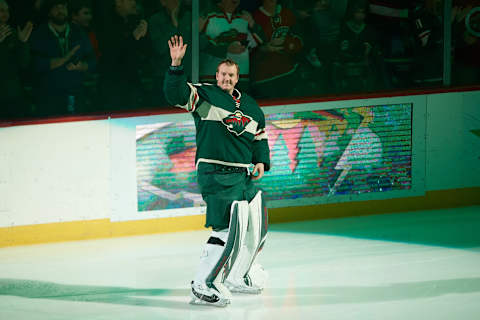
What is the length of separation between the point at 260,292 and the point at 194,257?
1.05 meters

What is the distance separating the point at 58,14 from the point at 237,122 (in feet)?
8.43

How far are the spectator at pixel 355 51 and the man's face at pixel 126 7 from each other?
6.58 ft

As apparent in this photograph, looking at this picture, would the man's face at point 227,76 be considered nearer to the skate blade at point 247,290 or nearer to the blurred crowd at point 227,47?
the skate blade at point 247,290

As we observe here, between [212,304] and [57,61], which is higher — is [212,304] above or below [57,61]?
below

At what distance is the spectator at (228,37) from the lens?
784 cm

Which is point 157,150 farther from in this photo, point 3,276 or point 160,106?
point 3,276

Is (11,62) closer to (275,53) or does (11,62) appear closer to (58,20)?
(58,20)

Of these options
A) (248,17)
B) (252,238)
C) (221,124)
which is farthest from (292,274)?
(248,17)

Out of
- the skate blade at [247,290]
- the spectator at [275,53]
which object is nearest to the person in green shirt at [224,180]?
the skate blade at [247,290]

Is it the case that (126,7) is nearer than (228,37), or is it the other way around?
(126,7)

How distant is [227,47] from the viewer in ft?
26.1

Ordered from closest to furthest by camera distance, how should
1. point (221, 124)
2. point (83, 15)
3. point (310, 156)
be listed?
point (221, 124) < point (83, 15) < point (310, 156)

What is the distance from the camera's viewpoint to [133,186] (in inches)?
281

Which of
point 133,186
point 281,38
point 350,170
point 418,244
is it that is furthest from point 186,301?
point 281,38
